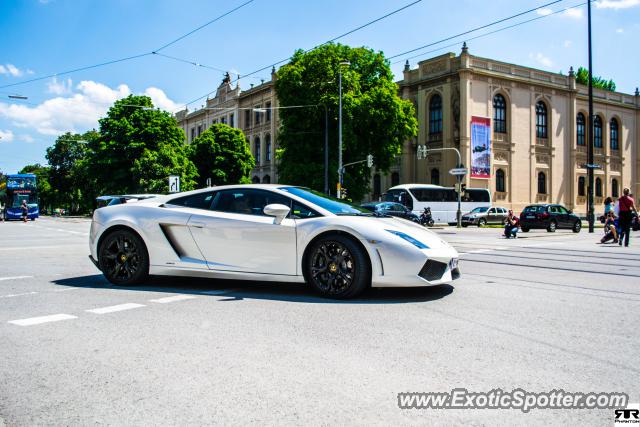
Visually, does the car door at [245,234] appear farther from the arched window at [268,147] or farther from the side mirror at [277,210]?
the arched window at [268,147]

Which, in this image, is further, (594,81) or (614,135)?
(594,81)

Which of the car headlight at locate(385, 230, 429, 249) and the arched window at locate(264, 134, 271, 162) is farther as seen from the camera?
the arched window at locate(264, 134, 271, 162)

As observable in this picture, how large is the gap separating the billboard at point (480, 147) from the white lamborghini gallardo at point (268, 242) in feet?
133

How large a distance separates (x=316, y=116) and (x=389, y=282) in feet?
107

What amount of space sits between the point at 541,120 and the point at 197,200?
1970 inches

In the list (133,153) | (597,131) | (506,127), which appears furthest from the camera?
(597,131)

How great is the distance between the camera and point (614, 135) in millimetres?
58375

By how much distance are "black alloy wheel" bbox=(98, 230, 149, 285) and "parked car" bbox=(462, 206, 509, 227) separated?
35.5 metres

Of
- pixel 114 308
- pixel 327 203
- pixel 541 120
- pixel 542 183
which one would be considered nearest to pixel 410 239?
pixel 327 203

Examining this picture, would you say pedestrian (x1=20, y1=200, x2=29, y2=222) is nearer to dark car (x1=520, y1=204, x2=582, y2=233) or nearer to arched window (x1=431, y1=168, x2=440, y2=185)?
arched window (x1=431, y1=168, x2=440, y2=185)

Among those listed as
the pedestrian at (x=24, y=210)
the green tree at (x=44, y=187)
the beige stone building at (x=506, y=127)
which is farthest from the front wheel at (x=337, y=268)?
the green tree at (x=44, y=187)

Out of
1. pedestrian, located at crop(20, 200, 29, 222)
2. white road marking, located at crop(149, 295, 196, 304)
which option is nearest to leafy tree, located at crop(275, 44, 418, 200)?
pedestrian, located at crop(20, 200, 29, 222)

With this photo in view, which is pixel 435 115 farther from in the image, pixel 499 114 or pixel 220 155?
pixel 220 155

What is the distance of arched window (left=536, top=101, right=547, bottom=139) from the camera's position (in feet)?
164
